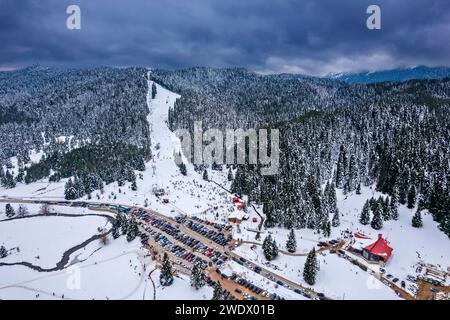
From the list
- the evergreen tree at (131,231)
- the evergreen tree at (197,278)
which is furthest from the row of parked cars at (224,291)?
the evergreen tree at (131,231)

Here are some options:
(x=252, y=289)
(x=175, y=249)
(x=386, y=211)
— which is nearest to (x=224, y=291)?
(x=252, y=289)

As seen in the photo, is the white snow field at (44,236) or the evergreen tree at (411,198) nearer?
the white snow field at (44,236)

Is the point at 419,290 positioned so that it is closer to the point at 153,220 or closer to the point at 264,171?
the point at 153,220

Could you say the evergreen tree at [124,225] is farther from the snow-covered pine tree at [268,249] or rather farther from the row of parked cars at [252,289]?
the snow-covered pine tree at [268,249]

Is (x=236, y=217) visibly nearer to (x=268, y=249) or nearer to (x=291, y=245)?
(x=268, y=249)

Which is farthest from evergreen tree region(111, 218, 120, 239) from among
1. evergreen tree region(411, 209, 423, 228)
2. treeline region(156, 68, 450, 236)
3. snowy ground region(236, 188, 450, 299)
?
evergreen tree region(411, 209, 423, 228)

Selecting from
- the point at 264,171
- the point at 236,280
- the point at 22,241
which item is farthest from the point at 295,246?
the point at 22,241

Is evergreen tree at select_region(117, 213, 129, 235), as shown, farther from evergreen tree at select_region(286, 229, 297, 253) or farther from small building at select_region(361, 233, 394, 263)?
small building at select_region(361, 233, 394, 263)

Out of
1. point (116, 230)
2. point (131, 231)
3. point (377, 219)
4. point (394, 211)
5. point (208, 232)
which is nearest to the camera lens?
point (377, 219)
